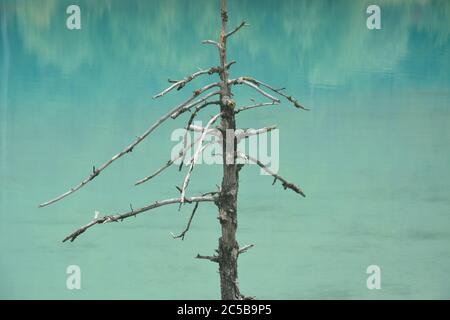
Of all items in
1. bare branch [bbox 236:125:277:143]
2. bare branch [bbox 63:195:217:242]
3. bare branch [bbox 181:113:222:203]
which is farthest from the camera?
bare branch [bbox 236:125:277:143]

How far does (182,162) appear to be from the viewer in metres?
3.17

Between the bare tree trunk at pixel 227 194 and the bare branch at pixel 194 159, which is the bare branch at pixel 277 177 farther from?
the bare branch at pixel 194 159

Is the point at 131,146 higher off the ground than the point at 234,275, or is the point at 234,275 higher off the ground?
the point at 131,146

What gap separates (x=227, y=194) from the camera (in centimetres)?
341

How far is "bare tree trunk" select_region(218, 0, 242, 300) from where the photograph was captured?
3.32 metres

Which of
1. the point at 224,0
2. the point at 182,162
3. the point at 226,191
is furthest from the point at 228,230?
the point at 224,0

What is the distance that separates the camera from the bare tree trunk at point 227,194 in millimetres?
3322

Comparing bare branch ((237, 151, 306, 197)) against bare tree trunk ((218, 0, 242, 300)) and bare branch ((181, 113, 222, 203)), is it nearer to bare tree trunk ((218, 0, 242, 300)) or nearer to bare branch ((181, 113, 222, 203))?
bare tree trunk ((218, 0, 242, 300))

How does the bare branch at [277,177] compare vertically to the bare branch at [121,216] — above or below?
above

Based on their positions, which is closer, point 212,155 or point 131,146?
point 131,146

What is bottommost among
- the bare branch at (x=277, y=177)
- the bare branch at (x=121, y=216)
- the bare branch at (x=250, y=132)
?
the bare branch at (x=121, y=216)
